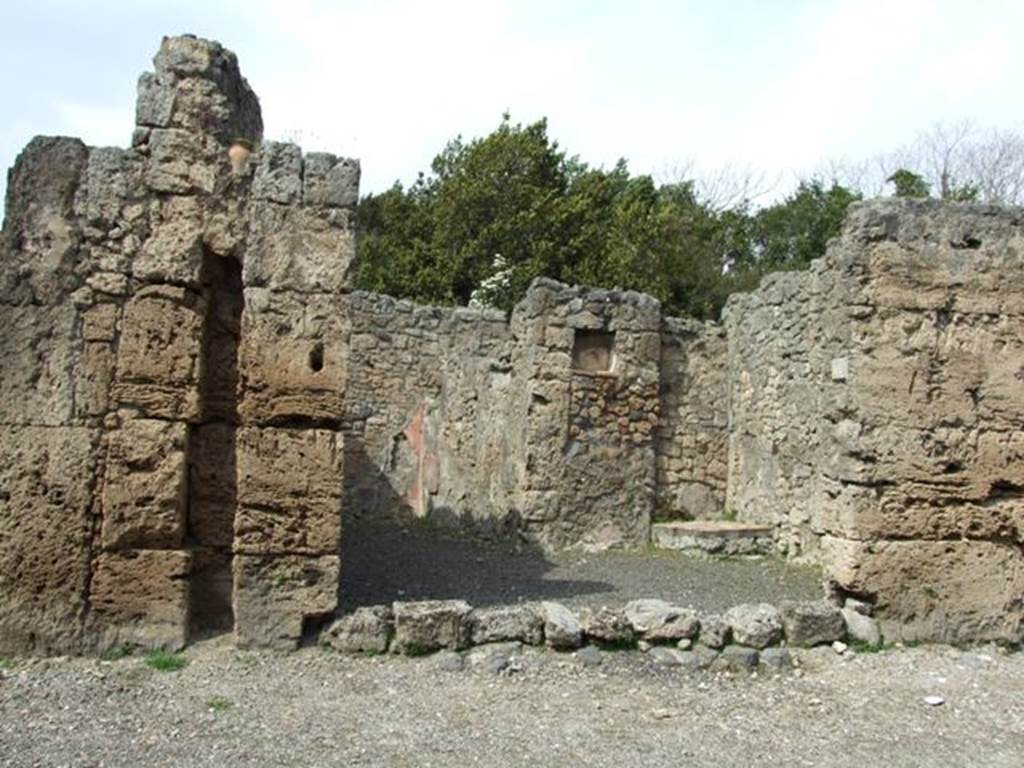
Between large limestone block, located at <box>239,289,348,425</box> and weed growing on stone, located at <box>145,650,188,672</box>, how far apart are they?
56.4 inches

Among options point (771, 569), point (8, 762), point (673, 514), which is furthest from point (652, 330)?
point (8, 762)

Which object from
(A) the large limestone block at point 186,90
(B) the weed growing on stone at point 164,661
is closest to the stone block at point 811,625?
(B) the weed growing on stone at point 164,661

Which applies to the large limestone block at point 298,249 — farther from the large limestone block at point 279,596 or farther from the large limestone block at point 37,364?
the large limestone block at point 279,596

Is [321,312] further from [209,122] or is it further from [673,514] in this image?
[673,514]

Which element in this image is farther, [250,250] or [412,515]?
[412,515]

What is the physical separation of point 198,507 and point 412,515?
23.8 feet

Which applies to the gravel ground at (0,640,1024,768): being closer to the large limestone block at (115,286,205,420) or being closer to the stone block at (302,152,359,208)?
the large limestone block at (115,286,205,420)

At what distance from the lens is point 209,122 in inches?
235

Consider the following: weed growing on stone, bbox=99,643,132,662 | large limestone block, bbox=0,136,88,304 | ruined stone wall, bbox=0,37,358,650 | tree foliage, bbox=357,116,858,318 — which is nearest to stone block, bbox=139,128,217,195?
ruined stone wall, bbox=0,37,358,650

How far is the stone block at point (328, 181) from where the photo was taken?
600cm

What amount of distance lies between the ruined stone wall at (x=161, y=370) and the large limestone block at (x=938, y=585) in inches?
138

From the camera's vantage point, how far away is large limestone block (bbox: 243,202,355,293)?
5.89 meters

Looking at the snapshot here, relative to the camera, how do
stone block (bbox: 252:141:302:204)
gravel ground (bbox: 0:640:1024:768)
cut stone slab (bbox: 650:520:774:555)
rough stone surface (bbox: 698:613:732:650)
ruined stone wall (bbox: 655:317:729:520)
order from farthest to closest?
ruined stone wall (bbox: 655:317:729:520) < cut stone slab (bbox: 650:520:774:555) < rough stone surface (bbox: 698:613:732:650) < stone block (bbox: 252:141:302:204) < gravel ground (bbox: 0:640:1024:768)

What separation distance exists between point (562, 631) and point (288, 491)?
1883 millimetres
